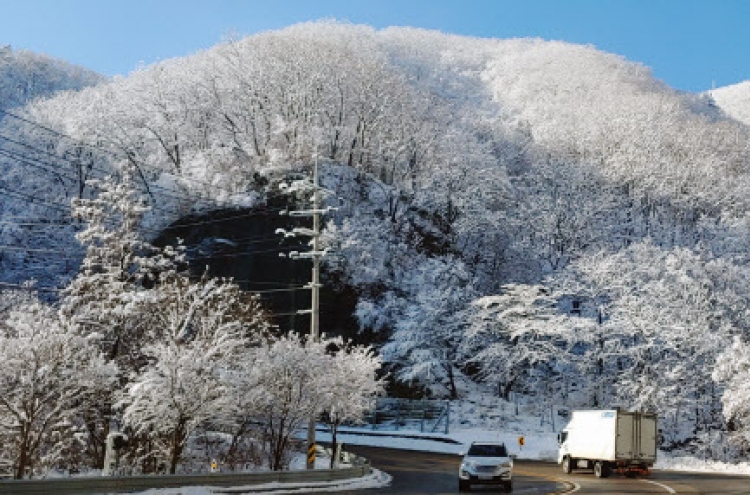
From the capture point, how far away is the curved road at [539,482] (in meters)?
22.0

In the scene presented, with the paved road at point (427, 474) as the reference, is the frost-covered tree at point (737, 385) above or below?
above

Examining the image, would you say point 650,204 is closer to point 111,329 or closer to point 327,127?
point 327,127

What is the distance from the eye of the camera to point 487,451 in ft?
78.0

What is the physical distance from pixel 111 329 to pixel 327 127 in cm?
5667

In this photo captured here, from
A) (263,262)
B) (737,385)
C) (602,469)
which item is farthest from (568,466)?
(263,262)

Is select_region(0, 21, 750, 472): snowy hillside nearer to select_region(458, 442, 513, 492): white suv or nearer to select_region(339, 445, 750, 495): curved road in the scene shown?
select_region(339, 445, 750, 495): curved road

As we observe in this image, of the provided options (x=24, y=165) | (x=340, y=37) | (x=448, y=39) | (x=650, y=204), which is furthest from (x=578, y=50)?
(x=24, y=165)

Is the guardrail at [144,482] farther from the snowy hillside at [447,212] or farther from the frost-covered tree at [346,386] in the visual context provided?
the snowy hillside at [447,212]

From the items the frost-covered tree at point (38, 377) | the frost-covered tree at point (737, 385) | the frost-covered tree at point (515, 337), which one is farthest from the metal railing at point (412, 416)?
the frost-covered tree at point (38, 377)

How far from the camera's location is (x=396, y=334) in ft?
179

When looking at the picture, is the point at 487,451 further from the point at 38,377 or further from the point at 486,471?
the point at 38,377

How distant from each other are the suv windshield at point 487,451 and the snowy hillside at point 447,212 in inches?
910

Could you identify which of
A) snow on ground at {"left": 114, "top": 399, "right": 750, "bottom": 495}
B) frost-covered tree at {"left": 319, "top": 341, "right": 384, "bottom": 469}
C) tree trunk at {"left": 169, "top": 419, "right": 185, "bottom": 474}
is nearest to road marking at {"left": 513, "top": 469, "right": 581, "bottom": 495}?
frost-covered tree at {"left": 319, "top": 341, "right": 384, "bottom": 469}

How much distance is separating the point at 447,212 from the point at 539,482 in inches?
1798
